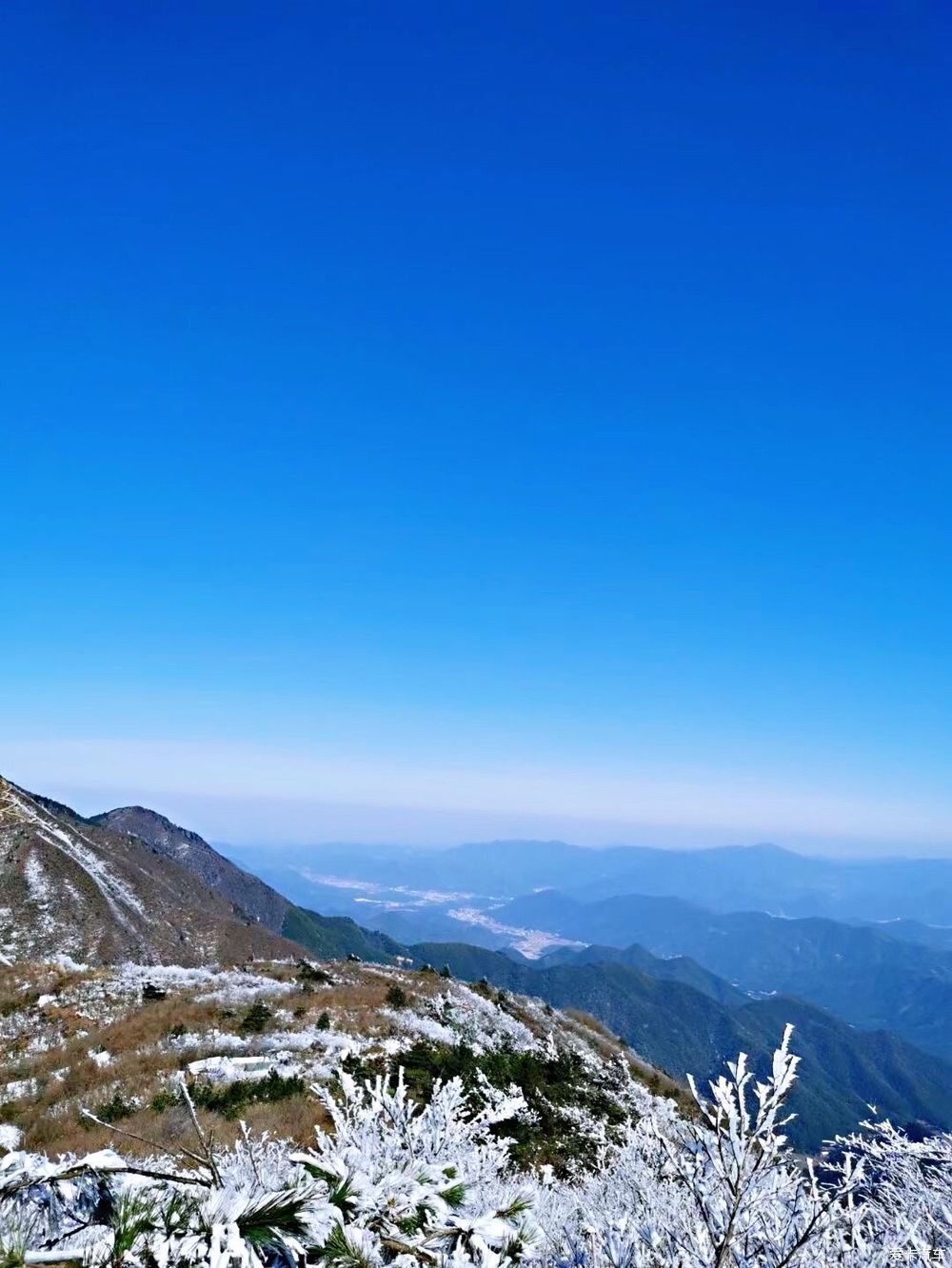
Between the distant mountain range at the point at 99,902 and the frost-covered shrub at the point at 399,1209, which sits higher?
the frost-covered shrub at the point at 399,1209

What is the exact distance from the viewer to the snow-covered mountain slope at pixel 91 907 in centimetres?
6981

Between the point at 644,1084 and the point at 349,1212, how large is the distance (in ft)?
104

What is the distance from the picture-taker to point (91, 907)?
77.8m

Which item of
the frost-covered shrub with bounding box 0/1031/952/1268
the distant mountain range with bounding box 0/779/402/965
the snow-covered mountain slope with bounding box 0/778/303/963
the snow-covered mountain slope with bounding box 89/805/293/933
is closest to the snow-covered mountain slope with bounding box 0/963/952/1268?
the frost-covered shrub with bounding box 0/1031/952/1268

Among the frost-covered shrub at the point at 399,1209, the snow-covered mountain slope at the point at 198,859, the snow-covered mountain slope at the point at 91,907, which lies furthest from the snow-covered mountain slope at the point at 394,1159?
the snow-covered mountain slope at the point at 198,859

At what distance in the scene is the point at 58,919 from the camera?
73.0 metres

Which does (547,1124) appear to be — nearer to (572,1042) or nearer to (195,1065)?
(195,1065)

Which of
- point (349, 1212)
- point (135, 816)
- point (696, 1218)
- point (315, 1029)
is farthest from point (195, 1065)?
point (135, 816)

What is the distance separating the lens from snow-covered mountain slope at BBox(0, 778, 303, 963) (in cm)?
6981

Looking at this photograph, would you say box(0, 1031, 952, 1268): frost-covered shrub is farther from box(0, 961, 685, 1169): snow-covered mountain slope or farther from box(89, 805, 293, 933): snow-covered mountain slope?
box(89, 805, 293, 933): snow-covered mountain slope

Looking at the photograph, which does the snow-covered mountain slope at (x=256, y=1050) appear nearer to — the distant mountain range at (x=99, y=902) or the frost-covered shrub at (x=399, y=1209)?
the frost-covered shrub at (x=399, y=1209)

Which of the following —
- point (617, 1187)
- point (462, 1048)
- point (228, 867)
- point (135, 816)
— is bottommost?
point (228, 867)

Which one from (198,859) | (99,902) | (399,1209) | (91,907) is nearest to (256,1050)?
(399,1209)

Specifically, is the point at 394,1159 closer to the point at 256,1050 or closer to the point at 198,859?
the point at 256,1050
